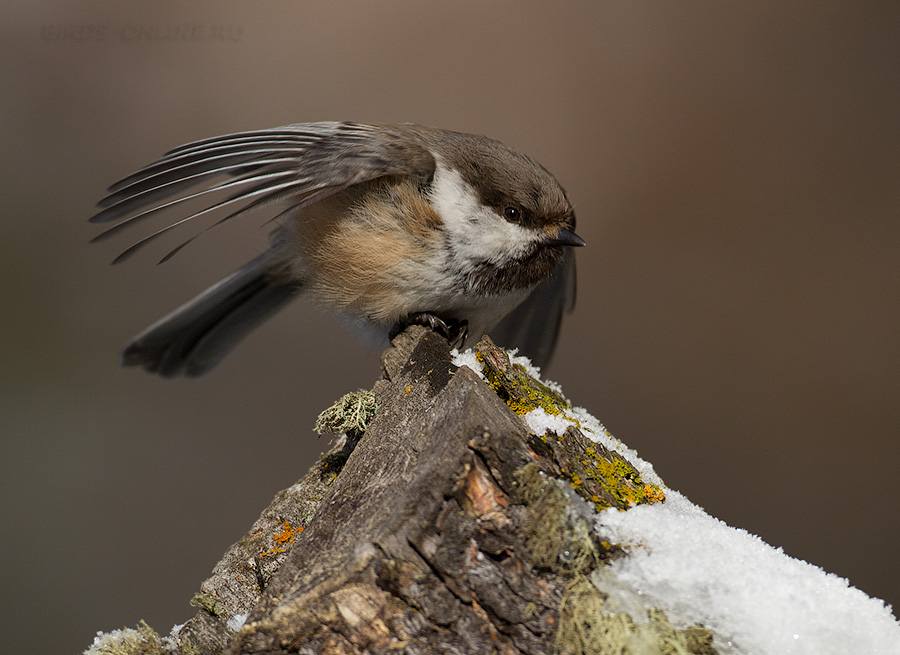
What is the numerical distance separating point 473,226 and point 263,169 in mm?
649

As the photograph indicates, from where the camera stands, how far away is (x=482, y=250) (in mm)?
2047

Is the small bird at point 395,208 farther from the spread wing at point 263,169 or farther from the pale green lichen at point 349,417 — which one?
the pale green lichen at point 349,417

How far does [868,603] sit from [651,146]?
338cm

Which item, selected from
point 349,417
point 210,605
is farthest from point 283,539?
point 349,417

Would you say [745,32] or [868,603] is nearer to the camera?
[868,603]

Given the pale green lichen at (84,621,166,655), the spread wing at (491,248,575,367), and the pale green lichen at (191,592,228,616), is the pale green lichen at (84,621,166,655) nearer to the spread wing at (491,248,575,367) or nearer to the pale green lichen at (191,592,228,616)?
the pale green lichen at (191,592,228,616)

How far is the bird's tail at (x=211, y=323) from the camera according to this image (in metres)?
2.66

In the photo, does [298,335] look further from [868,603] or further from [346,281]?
[868,603]

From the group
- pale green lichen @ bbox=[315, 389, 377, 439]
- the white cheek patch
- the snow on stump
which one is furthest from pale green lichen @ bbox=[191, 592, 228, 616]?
the white cheek patch

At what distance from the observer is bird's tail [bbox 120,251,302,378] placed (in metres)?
2.66

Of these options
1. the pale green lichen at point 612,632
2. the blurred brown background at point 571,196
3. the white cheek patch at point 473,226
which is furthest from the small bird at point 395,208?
the blurred brown background at point 571,196

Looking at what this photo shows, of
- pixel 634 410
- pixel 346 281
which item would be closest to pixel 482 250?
pixel 346 281

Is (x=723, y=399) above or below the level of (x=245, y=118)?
above

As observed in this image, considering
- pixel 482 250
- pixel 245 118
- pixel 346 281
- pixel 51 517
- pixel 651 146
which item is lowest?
pixel 51 517
